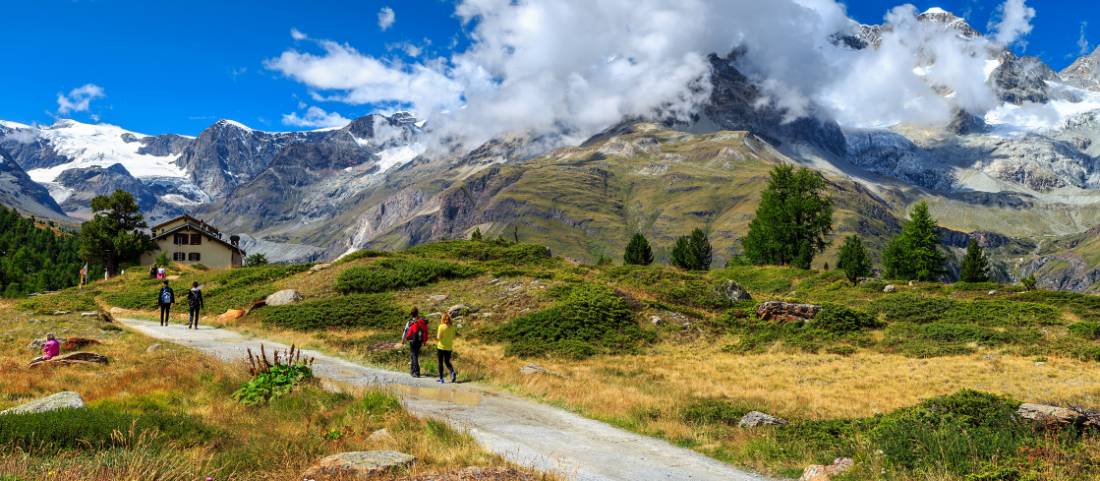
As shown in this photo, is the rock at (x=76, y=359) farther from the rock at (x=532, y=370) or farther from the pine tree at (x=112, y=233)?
the pine tree at (x=112, y=233)

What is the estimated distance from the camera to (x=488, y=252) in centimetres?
6156

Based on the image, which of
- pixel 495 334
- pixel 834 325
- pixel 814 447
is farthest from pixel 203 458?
pixel 834 325

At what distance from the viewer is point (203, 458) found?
1034 centimetres

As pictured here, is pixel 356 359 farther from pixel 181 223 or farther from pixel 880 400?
pixel 181 223

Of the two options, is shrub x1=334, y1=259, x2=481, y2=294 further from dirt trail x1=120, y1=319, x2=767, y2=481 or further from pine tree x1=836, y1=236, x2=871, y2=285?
pine tree x1=836, y1=236, x2=871, y2=285

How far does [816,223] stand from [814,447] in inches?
2912

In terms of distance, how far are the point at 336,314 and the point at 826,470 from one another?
33.0m

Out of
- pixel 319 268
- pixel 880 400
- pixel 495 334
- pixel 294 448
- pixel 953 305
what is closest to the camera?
pixel 294 448

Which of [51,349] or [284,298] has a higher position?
[284,298]

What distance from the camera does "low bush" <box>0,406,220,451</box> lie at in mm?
10000

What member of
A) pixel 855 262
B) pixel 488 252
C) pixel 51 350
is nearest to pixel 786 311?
pixel 488 252

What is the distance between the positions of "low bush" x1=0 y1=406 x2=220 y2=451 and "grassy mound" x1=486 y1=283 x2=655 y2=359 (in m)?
21.1

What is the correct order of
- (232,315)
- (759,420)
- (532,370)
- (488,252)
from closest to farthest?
(759,420) → (532,370) → (232,315) → (488,252)

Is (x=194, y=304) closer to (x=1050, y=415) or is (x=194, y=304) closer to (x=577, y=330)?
(x=577, y=330)
